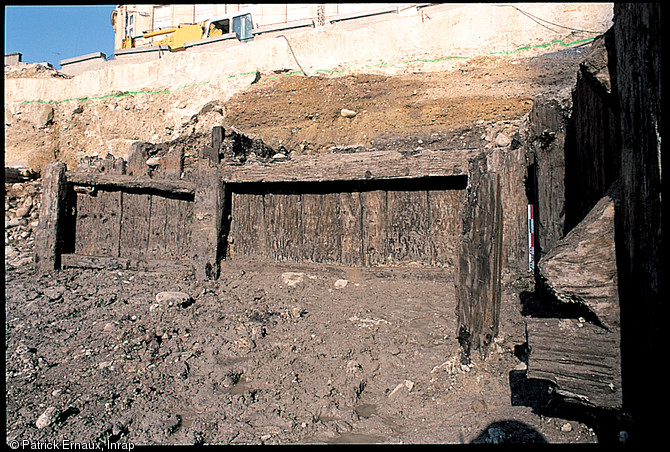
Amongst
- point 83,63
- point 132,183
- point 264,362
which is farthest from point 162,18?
point 264,362

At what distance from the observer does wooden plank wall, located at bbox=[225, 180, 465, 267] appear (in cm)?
411

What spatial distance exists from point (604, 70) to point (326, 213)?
10.2 feet

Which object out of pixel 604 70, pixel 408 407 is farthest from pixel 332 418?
pixel 604 70

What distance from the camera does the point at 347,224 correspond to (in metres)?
4.45

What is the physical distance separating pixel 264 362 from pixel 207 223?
6.79ft

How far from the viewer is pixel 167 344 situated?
3.68m

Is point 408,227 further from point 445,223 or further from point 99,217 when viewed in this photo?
point 99,217

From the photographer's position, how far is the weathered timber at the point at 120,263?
503cm

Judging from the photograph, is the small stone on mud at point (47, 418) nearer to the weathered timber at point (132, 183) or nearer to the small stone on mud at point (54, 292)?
the small stone on mud at point (54, 292)

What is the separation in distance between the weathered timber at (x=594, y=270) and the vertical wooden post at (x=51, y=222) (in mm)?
5950

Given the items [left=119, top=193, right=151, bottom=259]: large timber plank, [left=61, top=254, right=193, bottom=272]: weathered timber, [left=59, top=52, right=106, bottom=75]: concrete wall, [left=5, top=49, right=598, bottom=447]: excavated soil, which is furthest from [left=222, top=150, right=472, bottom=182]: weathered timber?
[left=59, top=52, right=106, bottom=75]: concrete wall

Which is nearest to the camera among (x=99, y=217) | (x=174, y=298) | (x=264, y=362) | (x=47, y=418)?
(x=47, y=418)

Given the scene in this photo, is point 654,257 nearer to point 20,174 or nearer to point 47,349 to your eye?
point 47,349

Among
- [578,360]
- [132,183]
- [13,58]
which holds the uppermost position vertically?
[13,58]
